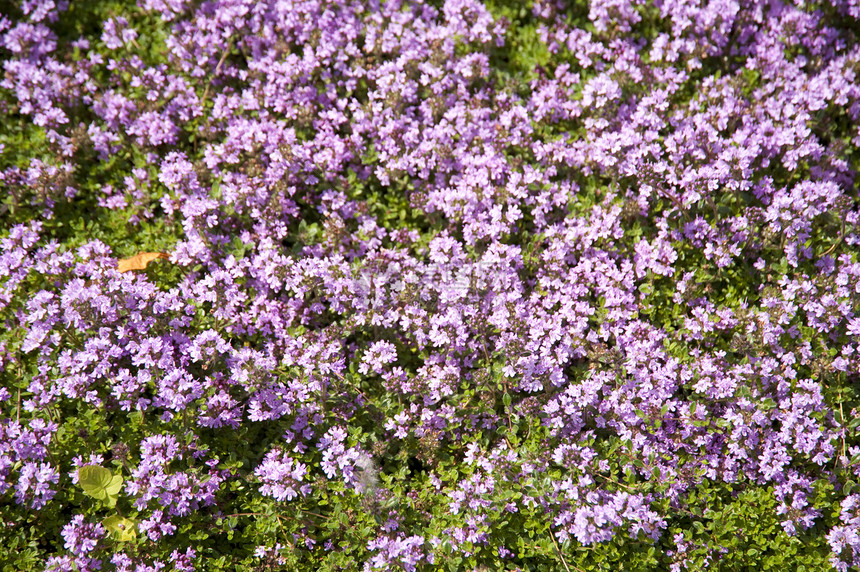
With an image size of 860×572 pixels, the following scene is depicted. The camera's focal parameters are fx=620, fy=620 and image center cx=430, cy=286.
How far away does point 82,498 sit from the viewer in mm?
5445

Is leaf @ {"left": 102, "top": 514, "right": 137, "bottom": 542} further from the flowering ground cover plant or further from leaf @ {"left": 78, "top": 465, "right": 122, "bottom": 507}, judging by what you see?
leaf @ {"left": 78, "top": 465, "right": 122, "bottom": 507}

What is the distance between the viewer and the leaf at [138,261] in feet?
20.2

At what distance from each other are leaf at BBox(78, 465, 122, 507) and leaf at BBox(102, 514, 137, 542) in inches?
5.0

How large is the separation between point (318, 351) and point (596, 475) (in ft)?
8.83

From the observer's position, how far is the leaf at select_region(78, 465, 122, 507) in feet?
17.2

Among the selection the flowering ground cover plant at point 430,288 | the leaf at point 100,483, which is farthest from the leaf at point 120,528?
the leaf at point 100,483

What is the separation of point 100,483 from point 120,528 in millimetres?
417

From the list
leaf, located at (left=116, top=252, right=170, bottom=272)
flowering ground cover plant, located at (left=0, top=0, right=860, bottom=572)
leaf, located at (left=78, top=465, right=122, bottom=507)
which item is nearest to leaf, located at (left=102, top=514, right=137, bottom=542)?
flowering ground cover plant, located at (left=0, top=0, right=860, bottom=572)

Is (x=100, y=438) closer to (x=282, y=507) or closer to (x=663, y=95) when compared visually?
(x=282, y=507)

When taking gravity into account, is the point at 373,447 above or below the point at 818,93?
below

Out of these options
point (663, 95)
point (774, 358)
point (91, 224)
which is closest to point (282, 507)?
point (91, 224)

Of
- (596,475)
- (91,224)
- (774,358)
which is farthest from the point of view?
(91,224)

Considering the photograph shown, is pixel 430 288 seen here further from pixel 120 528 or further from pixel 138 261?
pixel 120 528

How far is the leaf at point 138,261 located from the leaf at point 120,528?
234 cm
